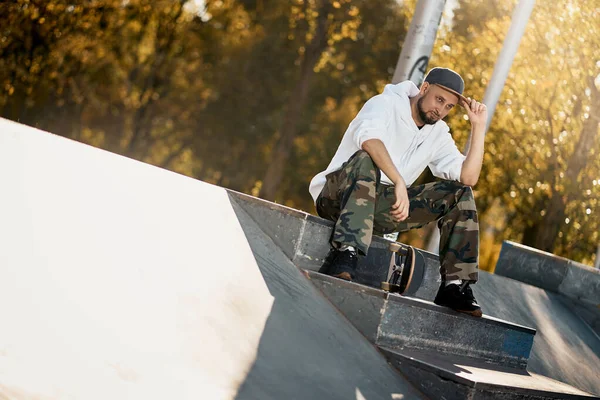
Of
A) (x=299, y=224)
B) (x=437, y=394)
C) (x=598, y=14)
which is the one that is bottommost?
(x=437, y=394)

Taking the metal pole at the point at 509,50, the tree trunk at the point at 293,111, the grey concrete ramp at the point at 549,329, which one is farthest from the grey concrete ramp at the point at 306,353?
the tree trunk at the point at 293,111

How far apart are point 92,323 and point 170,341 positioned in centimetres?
34

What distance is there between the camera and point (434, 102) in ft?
17.2

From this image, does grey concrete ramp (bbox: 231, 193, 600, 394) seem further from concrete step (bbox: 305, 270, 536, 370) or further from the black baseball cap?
the black baseball cap

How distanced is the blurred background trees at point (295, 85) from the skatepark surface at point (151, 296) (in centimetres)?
1470

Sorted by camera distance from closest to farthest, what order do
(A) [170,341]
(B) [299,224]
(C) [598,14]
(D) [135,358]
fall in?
(D) [135,358] < (A) [170,341] < (B) [299,224] < (C) [598,14]

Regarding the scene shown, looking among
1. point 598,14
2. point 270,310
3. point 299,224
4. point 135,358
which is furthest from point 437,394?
point 598,14

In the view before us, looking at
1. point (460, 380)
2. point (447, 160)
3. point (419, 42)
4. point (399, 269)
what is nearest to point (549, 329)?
point (447, 160)

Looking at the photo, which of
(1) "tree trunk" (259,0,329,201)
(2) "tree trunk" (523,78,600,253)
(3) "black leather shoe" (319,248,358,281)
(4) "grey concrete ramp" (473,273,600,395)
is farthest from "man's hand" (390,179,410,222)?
(1) "tree trunk" (259,0,329,201)

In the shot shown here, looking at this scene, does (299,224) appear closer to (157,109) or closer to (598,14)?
(598,14)

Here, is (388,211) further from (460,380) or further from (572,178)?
(572,178)

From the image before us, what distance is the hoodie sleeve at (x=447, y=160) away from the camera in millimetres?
5531

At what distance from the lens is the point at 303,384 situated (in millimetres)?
3572

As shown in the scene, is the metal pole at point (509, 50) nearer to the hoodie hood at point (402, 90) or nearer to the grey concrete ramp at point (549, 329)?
the grey concrete ramp at point (549, 329)
